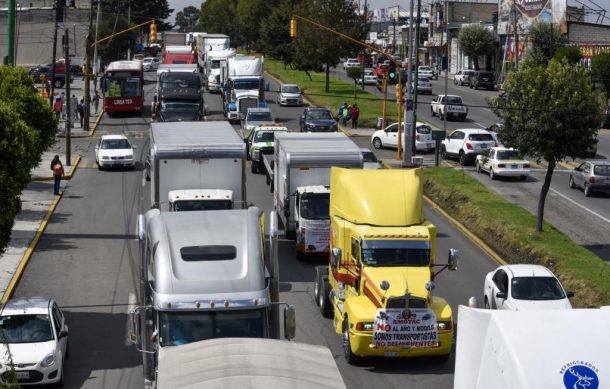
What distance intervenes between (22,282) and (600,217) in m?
20.9

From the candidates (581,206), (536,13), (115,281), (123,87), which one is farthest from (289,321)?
(536,13)

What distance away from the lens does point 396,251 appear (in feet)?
72.1

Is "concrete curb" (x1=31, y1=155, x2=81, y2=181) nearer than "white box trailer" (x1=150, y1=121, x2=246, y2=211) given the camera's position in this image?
No

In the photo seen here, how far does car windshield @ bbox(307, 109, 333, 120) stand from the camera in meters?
59.2

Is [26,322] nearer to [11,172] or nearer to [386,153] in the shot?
[11,172]

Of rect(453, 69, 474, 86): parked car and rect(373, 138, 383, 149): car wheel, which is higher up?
rect(453, 69, 474, 86): parked car

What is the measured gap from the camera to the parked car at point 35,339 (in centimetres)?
1983

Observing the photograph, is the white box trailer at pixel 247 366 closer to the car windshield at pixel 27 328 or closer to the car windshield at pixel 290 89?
the car windshield at pixel 27 328

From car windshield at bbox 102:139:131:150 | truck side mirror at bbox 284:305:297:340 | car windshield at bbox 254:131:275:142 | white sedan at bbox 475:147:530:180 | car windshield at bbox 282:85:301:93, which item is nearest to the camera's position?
truck side mirror at bbox 284:305:297:340

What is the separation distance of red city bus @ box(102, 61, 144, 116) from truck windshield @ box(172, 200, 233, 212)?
41.4 m

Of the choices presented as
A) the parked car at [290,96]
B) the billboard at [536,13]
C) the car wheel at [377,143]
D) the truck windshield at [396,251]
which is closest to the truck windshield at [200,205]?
the truck windshield at [396,251]

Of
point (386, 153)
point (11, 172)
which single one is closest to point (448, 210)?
point (386, 153)

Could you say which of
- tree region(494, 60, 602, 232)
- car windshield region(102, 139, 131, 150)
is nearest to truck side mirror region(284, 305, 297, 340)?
tree region(494, 60, 602, 232)

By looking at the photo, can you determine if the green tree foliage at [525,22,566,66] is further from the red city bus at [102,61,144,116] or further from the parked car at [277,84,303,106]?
the red city bus at [102,61,144,116]
